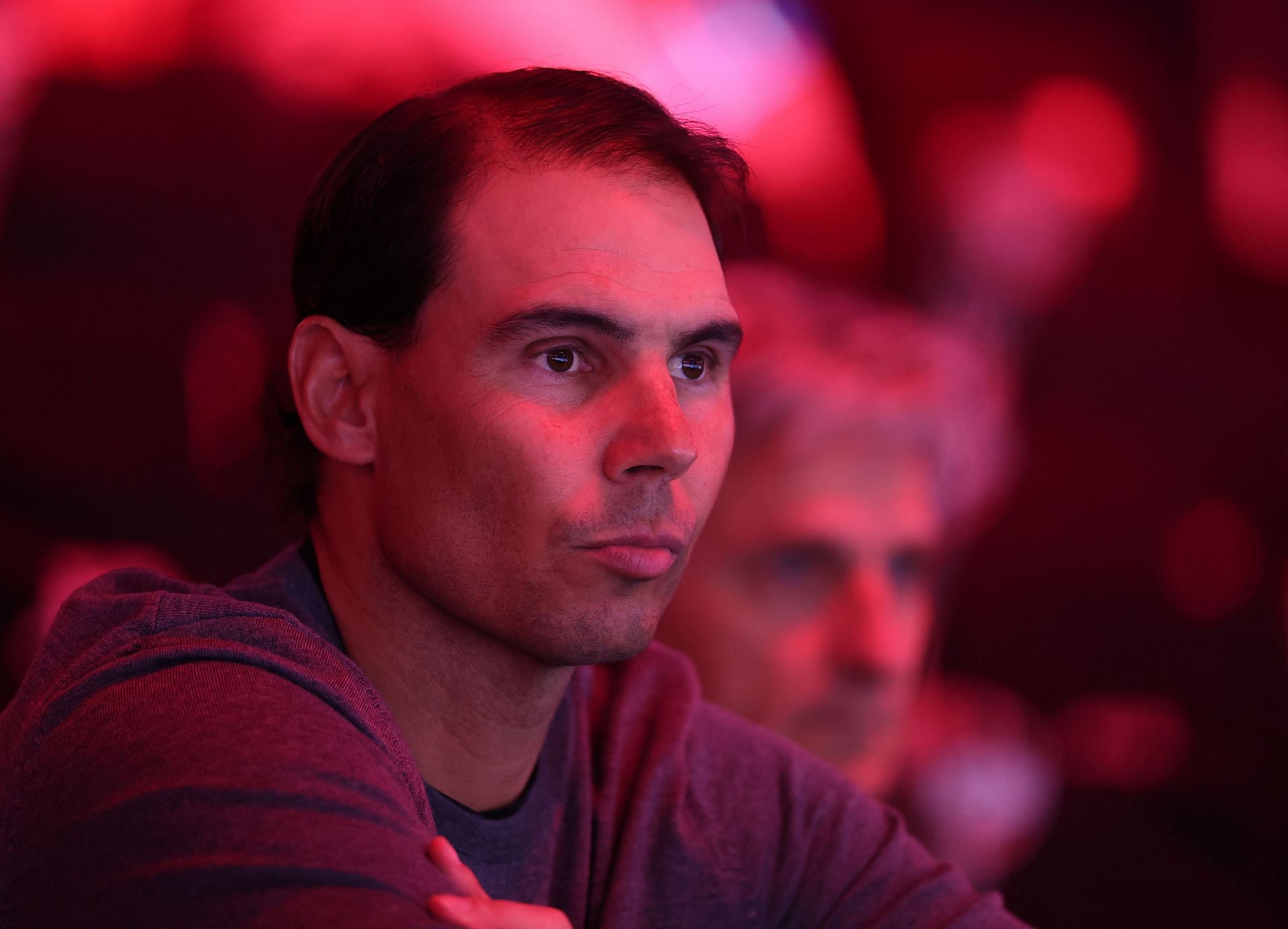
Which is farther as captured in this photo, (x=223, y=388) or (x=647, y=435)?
(x=223, y=388)

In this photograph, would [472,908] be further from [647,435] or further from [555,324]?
[555,324]

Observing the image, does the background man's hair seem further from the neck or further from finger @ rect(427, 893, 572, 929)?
finger @ rect(427, 893, 572, 929)

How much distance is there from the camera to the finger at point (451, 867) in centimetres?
103

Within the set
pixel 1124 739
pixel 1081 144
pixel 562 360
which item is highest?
pixel 1081 144

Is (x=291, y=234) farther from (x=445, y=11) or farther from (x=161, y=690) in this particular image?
(x=161, y=690)

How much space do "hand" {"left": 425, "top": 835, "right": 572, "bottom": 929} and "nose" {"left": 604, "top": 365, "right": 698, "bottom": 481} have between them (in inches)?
16.8

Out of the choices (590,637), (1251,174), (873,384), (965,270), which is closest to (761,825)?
(590,637)

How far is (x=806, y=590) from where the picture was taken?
2.33 m

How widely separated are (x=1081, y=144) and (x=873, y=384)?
85 cm

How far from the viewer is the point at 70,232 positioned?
2.01 meters

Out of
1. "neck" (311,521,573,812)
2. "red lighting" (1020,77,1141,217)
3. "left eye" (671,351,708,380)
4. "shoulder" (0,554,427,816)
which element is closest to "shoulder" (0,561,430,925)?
"shoulder" (0,554,427,816)

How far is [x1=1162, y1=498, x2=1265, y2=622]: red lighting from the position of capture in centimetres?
274

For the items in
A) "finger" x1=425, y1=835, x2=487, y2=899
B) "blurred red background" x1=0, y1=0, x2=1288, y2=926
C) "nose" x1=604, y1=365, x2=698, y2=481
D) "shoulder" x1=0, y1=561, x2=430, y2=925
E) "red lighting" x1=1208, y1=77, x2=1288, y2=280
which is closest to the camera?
"shoulder" x1=0, y1=561, x2=430, y2=925

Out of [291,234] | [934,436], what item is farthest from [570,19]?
[934,436]
